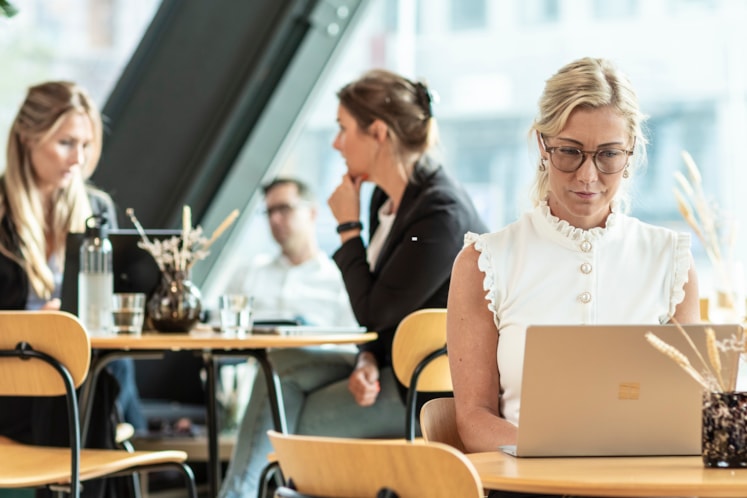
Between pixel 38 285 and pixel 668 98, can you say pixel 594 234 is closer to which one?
pixel 38 285

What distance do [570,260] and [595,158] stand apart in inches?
7.7

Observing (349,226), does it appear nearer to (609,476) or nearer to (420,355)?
(420,355)

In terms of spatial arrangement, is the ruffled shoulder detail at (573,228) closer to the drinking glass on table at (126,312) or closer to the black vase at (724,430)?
the black vase at (724,430)

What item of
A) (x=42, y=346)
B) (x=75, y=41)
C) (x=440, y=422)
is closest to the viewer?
(x=440, y=422)

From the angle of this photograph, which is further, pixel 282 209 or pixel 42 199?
pixel 282 209

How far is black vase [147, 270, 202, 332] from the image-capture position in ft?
10.7

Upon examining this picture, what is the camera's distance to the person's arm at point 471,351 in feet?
6.28

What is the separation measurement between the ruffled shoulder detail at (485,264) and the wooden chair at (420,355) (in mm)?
746

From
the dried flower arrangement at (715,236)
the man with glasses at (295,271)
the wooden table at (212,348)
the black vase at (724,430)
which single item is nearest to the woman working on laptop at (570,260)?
the black vase at (724,430)

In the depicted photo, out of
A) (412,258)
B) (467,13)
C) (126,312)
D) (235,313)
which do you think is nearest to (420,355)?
(412,258)

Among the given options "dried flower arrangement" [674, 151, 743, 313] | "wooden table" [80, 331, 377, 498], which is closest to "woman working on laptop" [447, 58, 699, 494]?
"wooden table" [80, 331, 377, 498]

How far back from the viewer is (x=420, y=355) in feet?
9.43

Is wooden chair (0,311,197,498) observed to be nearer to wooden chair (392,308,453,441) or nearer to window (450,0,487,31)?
wooden chair (392,308,453,441)

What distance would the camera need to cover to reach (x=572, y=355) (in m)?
1.56
